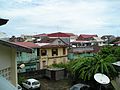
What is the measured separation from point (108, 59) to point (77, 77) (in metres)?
3.07

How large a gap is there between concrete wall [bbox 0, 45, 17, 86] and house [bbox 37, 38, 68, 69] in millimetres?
25781

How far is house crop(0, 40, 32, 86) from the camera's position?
672 centimetres

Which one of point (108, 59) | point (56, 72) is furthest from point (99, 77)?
point (56, 72)

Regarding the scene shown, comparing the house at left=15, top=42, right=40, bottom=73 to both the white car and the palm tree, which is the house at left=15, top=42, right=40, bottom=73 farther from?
the palm tree

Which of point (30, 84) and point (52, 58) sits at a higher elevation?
point (52, 58)

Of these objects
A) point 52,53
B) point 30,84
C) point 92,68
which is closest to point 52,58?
point 52,53

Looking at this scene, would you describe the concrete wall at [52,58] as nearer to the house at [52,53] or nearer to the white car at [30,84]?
the house at [52,53]

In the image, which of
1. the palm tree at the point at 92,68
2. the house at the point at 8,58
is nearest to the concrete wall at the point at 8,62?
the house at the point at 8,58

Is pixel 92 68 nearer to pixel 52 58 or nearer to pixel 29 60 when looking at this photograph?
pixel 29 60

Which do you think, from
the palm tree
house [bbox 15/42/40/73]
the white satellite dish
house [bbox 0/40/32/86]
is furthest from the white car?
house [bbox 0/40/32/86]

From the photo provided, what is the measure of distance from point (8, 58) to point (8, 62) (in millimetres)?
129

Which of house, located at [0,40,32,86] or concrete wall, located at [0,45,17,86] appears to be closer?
house, located at [0,40,32,86]

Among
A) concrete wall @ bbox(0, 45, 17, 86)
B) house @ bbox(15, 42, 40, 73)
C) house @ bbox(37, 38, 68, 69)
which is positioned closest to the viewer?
concrete wall @ bbox(0, 45, 17, 86)

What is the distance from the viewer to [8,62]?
757 centimetres
